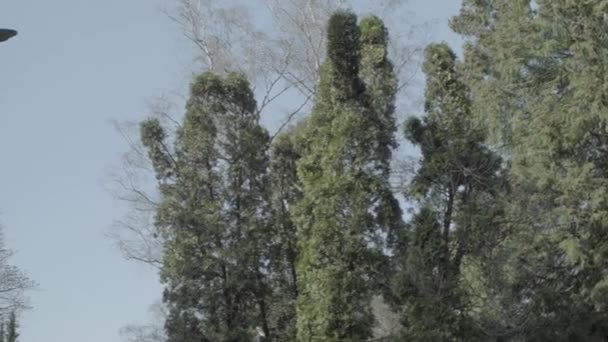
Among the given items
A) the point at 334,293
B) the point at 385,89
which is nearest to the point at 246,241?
the point at 334,293

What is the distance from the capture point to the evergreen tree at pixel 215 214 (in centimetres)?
1659

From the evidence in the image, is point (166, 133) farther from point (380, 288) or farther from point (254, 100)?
point (380, 288)

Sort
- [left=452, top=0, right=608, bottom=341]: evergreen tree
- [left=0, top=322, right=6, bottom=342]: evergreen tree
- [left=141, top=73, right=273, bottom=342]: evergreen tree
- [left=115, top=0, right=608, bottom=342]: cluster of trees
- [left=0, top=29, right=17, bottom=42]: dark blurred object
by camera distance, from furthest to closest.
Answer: [left=0, top=322, right=6, bottom=342]: evergreen tree, [left=141, top=73, right=273, bottom=342]: evergreen tree, [left=115, top=0, right=608, bottom=342]: cluster of trees, [left=452, top=0, right=608, bottom=341]: evergreen tree, [left=0, top=29, right=17, bottom=42]: dark blurred object

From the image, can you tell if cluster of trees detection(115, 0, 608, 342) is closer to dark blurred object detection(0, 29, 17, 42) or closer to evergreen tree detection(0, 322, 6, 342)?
evergreen tree detection(0, 322, 6, 342)

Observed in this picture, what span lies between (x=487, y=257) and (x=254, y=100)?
5.37 m

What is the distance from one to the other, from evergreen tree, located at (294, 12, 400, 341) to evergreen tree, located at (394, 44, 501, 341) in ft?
1.95

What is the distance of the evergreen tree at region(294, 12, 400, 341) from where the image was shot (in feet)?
50.6

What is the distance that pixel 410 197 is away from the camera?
16547 millimetres

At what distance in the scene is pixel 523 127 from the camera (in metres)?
14.6

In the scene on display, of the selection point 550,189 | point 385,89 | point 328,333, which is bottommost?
point 328,333

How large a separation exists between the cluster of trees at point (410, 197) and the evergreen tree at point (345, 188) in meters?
0.02

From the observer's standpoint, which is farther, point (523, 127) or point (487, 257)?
point (487, 257)

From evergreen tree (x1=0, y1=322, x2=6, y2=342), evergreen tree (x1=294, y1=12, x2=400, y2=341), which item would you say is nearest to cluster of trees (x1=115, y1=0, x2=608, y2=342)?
evergreen tree (x1=294, y1=12, x2=400, y2=341)

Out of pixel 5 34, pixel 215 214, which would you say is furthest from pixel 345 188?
pixel 5 34
